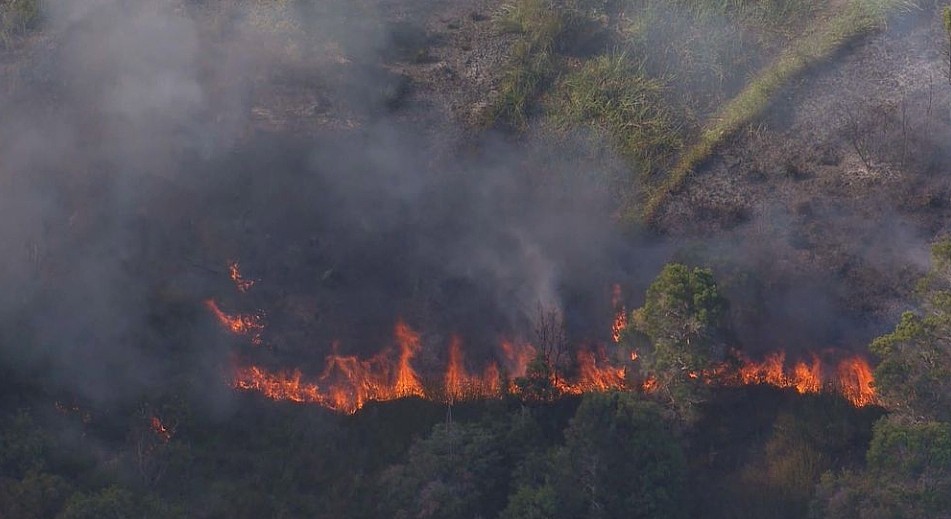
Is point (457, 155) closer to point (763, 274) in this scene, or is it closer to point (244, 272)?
point (244, 272)

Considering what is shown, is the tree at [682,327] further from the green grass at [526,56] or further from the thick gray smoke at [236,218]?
the green grass at [526,56]

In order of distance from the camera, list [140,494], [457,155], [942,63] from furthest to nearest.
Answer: [942,63], [457,155], [140,494]

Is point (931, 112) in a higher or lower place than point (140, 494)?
higher

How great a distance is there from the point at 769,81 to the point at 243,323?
14.4 meters

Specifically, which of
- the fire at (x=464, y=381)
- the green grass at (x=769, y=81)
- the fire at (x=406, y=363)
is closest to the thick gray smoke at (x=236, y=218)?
the fire at (x=406, y=363)

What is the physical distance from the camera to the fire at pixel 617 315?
71.1ft

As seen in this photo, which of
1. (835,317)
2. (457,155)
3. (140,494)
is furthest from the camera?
(457,155)

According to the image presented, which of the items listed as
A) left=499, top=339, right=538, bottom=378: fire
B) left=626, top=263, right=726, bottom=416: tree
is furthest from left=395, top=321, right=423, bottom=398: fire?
left=626, top=263, right=726, bottom=416: tree

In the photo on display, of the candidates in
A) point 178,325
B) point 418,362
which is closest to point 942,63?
point 418,362

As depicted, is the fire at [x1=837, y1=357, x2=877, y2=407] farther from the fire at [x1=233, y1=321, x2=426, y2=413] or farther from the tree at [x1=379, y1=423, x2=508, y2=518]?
the fire at [x1=233, y1=321, x2=426, y2=413]

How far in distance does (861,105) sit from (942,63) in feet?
9.21

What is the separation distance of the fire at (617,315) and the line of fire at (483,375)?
1.9 inches

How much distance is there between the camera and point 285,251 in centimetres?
2242

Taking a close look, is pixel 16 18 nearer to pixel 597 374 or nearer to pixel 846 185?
pixel 597 374
